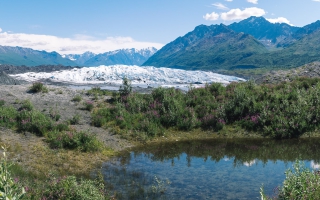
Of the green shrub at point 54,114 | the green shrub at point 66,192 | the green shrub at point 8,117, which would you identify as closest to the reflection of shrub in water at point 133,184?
the green shrub at point 66,192

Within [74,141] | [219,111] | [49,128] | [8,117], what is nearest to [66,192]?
[74,141]

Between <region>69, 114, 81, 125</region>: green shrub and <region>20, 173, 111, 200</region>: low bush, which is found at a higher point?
<region>69, 114, 81, 125</region>: green shrub

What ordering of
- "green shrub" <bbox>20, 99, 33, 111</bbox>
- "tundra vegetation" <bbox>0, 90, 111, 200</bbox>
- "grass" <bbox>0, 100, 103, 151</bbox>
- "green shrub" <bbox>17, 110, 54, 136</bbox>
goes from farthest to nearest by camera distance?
"green shrub" <bbox>20, 99, 33, 111</bbox>
"green shrub" <bbox>17, 110, 54, 136</bbox>
"grass" <bbox>0, 100, 103, 151</bbox>
"tundra vegetation" <bbox>0, 90, 111, 200</bbox>

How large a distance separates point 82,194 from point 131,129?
44.0ft

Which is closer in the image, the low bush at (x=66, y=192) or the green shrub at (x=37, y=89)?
the low bush at (x=66, y=192)

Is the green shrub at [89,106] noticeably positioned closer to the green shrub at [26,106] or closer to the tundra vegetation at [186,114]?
the tundra vegetation at [186,114]

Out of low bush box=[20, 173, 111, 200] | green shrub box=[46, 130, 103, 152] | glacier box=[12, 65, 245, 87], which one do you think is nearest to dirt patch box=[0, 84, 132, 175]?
green shrub box=[46, 130, 103, 152]

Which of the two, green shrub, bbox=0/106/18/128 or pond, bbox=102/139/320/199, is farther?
green shrub, bbox=0/106/18/128

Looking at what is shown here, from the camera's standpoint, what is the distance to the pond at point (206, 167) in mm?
12031

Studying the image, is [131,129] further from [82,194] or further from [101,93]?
[82,194]

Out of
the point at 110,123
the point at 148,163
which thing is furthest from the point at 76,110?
the point at 148,163

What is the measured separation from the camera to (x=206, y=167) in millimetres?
15367

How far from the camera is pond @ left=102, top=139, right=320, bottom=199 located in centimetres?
1203

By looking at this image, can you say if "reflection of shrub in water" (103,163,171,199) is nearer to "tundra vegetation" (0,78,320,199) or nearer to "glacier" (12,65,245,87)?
"tundra vegetation" (0,78,320,199)
